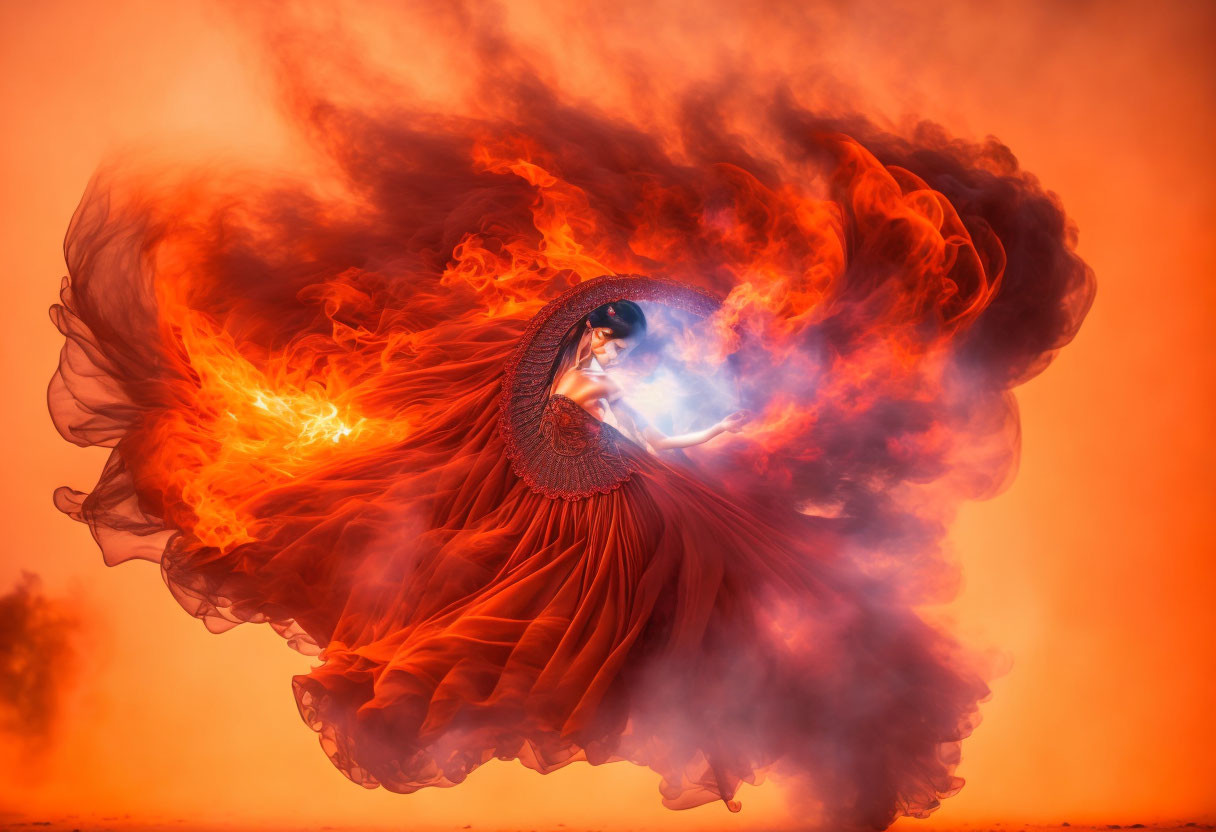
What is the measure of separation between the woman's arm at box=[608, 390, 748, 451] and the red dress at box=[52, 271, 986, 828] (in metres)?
0.06

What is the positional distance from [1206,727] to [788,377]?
1903mm

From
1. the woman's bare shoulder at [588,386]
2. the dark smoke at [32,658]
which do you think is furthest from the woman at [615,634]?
the dark smoke at [32,658]

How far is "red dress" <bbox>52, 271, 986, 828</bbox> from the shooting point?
279 cm

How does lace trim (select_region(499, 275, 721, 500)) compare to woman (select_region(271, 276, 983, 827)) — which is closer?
woman (select_region(271, 276, 983, 827))

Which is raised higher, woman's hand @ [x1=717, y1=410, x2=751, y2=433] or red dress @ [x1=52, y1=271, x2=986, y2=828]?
woman's hand @ [x1=717, y1=410, x2=751, y2=433]

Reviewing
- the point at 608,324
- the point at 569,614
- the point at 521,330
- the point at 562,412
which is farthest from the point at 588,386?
the point at 569,614

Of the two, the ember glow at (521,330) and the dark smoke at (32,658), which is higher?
the ember glow at (521,330)

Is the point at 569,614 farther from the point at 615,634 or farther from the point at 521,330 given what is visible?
the point at 521,330

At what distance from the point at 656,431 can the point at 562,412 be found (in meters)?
0.31

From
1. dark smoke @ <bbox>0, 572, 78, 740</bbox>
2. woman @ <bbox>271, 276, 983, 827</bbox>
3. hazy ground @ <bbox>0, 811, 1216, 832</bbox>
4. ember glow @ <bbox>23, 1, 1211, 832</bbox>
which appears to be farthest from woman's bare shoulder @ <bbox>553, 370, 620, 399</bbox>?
dark smoke @ <bbox>0, 572, 78, 740</bbox>

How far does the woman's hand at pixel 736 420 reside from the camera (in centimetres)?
326

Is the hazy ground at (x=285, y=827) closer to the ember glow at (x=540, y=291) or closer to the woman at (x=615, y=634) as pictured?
the woman at (x=615, y=634)

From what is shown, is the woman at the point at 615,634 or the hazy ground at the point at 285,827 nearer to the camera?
the woman at the point at 615,634

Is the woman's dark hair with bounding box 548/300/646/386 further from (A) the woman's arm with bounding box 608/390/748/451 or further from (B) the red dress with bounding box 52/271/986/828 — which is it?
(A) the woman's arm with bounding box 608/390/748/451
